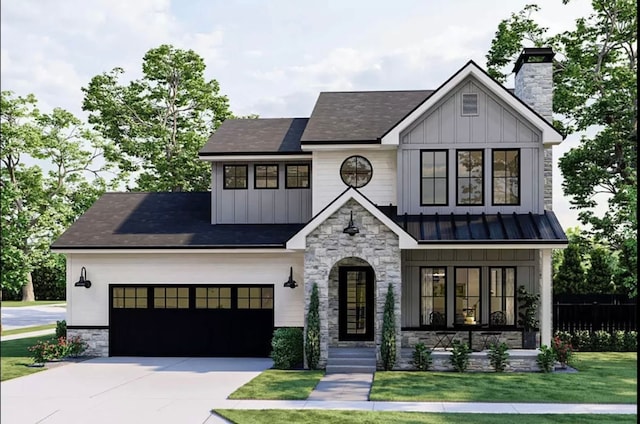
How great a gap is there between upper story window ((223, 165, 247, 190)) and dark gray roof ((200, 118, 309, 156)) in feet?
2.06

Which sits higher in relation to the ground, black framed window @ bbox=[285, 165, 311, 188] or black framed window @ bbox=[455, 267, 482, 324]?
black framed window @ bbox=[285, 165, 311, 188]

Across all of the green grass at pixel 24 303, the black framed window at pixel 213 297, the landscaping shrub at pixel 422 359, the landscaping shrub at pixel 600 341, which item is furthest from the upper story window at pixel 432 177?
the green grass at pixel 24 303

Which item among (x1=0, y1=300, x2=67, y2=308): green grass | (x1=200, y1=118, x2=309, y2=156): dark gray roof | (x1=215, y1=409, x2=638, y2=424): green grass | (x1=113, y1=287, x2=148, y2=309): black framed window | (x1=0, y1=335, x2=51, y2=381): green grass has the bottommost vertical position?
(x1=0, y1=300, x2=67, y2=308): green grass

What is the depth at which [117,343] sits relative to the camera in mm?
20625

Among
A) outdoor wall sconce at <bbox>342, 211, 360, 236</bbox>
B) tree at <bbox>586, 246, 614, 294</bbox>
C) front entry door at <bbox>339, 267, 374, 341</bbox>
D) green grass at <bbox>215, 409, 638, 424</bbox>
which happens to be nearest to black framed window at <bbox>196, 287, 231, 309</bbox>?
front entry door at <bbox>339, 267, 374, 341</bbox>

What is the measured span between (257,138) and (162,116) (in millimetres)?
16687

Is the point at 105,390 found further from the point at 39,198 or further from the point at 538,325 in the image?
the point at 39,198

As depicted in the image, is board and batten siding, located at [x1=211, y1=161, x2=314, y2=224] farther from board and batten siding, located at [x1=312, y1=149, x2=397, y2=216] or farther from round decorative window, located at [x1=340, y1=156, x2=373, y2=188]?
round decorative window, located at [x1=340, y1=156, x2=373, y2=188]

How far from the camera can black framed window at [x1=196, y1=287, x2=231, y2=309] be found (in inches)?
804

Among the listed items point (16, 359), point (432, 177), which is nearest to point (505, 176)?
point (432, 177)

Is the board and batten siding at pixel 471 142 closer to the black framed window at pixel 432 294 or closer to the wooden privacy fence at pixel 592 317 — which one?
the black framed window at pixel 432 294

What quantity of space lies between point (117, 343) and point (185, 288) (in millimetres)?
2588

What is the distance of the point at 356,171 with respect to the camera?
20.9 m

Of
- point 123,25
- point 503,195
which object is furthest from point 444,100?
point 123,25
